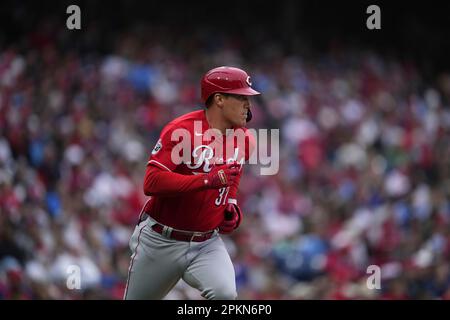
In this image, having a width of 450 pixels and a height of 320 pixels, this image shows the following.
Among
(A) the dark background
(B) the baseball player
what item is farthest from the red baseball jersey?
(A) the dark background

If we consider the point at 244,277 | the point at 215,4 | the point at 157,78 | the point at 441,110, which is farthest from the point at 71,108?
the point at 441,110

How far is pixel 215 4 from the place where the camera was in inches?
567

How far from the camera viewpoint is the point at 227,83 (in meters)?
5.19

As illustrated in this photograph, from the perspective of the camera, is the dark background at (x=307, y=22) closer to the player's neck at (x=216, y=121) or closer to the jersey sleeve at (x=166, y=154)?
the player's neck at (x=216, y=121)

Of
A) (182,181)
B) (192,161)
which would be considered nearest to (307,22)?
(192,161)

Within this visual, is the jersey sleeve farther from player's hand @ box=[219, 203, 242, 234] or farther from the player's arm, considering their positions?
player's hand @ box=[219, 203, 242, 234]

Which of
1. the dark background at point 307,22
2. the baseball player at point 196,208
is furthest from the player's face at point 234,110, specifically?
the dark background at point 307,22

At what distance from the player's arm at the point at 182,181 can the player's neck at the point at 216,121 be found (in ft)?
1.17

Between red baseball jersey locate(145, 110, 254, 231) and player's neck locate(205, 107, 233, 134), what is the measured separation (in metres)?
0.03

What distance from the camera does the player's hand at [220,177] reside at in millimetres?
4879

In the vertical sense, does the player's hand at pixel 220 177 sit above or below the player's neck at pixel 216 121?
below

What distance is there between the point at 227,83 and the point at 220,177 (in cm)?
60

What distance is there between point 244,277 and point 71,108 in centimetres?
322
